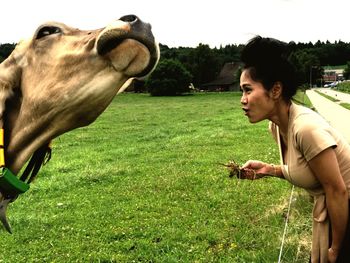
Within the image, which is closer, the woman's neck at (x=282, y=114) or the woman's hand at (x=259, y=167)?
the woman's neck at (x=282, y=114)

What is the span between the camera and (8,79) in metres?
1.92

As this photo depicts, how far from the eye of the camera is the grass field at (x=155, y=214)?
5.48 metres

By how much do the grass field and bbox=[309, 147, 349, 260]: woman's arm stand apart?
2.11 m

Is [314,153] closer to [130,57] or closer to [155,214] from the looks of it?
[130,57]

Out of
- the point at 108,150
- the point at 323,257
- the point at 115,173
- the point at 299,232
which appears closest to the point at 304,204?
the point at 299,232

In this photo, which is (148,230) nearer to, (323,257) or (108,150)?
(323,257)

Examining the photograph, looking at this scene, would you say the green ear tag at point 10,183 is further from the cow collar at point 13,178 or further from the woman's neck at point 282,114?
the woman's neck at point 282,114

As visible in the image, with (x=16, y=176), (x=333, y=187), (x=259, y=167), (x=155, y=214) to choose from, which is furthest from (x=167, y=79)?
(x=16, y=176)

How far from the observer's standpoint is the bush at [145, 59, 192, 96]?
62250 millimetres

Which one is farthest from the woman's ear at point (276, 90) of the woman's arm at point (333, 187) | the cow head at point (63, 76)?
the cow head at point (63, 76)

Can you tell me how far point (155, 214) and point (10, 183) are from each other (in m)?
5.31

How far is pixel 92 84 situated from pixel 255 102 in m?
1.23

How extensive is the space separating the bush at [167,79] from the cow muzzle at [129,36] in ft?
198

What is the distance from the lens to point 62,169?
1094 cm
